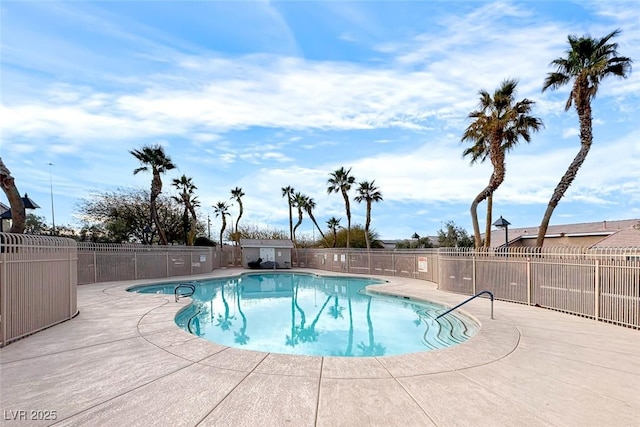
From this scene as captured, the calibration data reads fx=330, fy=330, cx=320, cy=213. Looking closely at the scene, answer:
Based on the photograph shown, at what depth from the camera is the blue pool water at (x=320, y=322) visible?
7285 millimetres

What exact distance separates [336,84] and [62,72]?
9.20 metres

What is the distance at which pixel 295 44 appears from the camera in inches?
452

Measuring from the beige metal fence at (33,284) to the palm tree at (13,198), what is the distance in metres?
1.29

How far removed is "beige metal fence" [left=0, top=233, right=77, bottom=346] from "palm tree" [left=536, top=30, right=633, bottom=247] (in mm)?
15279

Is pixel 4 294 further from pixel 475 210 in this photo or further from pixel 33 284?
pixel 475 210

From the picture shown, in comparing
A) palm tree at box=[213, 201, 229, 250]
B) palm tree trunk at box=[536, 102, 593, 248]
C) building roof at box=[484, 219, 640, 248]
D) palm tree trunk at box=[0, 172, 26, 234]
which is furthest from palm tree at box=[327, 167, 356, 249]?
palm tree trunk at box=[0, 172, 26, 234]

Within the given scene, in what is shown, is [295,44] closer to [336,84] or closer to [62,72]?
[336,84]

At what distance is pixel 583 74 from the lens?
1184 cm

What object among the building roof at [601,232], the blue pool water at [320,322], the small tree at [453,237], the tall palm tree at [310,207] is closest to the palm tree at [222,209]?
the tall palm tree at [310,207]

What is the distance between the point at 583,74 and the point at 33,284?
17.0m

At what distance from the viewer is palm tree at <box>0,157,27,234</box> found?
7.34 metres

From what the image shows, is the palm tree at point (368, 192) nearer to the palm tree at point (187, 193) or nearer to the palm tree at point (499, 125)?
the palm tree at point (499, 125)

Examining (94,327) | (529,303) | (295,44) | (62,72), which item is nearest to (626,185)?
(529,303)

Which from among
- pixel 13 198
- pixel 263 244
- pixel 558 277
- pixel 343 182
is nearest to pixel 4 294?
pixel 13 198
